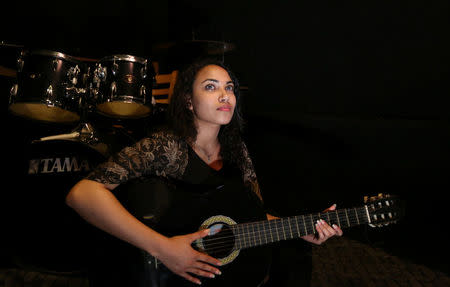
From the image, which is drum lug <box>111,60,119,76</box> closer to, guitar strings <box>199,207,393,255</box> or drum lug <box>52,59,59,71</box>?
drum lug <box>52,59,59,71</box>

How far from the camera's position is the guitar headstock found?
1645mm

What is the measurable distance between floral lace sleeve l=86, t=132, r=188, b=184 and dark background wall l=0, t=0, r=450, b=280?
69.3 inches

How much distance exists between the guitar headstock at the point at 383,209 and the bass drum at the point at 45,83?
2.56m

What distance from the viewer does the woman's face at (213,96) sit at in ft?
5.54

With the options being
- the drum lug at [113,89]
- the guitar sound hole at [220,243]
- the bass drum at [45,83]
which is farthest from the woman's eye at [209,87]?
the bass drum at [45,83]

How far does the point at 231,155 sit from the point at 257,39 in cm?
209

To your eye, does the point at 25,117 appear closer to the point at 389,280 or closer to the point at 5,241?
the point at 5,241

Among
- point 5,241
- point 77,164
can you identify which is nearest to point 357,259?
point 77,164

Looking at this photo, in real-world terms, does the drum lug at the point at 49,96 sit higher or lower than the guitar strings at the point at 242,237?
higher

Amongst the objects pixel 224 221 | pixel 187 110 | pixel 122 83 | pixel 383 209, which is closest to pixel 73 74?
pixel 122 83

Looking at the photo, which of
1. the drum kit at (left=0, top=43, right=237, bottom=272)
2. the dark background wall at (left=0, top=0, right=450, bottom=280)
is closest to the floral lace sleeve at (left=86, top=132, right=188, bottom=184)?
the drum kit at (left=0, top=43, right=237, bottom=272)

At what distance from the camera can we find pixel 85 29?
4129 millimetres

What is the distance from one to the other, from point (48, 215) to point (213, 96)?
1.77m

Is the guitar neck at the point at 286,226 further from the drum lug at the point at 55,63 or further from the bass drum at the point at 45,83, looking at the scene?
the drum lug at the point at 55,63
